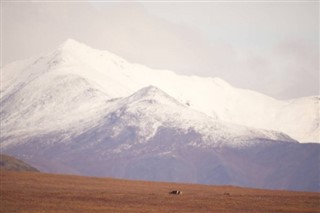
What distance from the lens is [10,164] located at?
198m

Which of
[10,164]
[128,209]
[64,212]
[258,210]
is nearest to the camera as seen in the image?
[64,212]

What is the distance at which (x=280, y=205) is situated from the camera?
294 ft

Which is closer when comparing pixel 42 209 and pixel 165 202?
pixel 42 209

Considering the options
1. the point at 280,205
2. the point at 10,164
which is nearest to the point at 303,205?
the point at 280,205

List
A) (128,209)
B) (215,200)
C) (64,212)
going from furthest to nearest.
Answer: (215,200)
(128,209)
(64,212)

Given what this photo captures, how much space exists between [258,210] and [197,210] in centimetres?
843

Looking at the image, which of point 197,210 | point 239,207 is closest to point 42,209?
point 197,210

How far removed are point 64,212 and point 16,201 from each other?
12396 millimetres

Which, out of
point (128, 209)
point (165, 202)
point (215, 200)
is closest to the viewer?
point (128, 209)

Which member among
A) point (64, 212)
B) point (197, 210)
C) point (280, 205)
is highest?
point (280, 205)

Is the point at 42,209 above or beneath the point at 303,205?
beneath

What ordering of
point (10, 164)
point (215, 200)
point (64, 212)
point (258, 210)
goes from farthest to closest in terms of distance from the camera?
1. point (10, 164)
2. point (215, 200)
3. point (258, 210)
4. point (64, 212)

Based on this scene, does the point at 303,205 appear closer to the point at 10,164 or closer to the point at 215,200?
the point at 215,200

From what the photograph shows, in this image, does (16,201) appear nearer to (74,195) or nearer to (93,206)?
(93,206)
